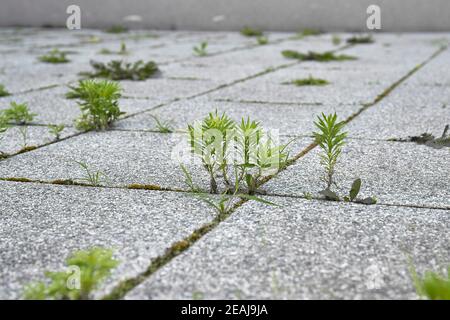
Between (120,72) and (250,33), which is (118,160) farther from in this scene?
(250,33)

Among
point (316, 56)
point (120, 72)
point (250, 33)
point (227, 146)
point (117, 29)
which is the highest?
point (117, 29)

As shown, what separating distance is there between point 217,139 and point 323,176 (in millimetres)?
409

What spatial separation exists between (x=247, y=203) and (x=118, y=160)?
66cm

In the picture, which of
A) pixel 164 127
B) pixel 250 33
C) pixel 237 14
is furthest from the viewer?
pixel 237 14

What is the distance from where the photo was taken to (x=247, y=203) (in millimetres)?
1793

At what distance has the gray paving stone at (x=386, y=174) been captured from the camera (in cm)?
186

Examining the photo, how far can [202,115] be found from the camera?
3156mm

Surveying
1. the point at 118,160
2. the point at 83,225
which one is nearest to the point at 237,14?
the point at 118,160

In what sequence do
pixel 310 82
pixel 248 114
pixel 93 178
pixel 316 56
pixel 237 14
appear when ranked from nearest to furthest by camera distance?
1. pixel 93 178
2. pixel 248 114
3. pixel 310 82
4. pixel 316 56
5. pixel 237 14

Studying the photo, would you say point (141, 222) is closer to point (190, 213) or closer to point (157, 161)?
point (190, 213)

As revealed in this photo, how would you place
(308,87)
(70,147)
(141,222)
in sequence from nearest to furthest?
(141,222)
(70,147)
(308,87)

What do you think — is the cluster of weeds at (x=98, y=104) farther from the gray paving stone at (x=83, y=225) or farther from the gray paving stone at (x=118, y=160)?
the gray paving stone at (x=83, y=225)

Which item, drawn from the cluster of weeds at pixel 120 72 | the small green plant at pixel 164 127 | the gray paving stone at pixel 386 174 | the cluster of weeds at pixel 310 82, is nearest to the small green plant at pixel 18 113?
the small green plant at pixel 164 127
